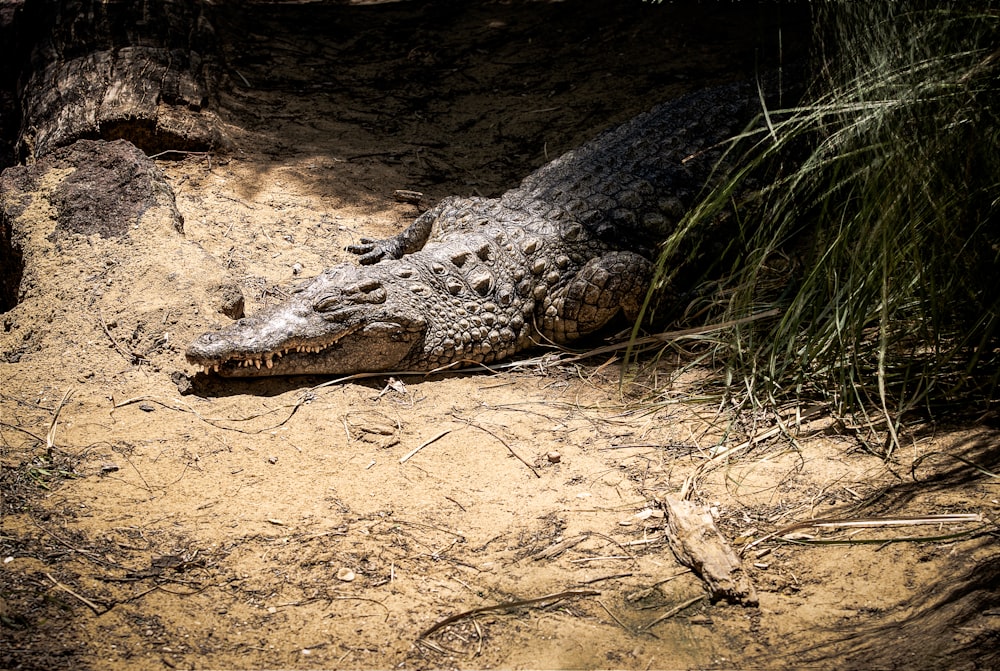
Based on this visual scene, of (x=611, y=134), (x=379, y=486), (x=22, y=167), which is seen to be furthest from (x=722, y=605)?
(x=22, y=167)

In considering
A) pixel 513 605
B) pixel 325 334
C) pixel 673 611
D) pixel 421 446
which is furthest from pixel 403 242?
pixel 673 611

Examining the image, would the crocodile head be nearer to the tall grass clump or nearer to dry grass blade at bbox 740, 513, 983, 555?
the tall grass clump

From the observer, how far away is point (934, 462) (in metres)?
2.58

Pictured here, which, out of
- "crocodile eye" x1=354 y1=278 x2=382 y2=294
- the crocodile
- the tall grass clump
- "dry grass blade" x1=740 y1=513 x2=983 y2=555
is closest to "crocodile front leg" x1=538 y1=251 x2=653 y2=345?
the crocodile

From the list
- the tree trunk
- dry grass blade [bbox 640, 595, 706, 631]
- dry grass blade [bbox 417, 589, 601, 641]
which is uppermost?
the tree trunk

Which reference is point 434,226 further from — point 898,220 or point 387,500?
point 898,220

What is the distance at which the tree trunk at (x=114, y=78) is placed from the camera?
17.6ft

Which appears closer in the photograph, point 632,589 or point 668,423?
point 632,589

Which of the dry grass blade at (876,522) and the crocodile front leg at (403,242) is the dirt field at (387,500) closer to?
the dry grass blade at (876,522)

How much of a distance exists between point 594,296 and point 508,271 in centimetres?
47

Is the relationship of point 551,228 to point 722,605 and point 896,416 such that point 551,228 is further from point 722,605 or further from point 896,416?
point 722,605

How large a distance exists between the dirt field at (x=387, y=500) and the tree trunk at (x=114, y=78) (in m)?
0.86

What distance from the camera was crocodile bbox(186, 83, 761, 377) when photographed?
3.64 metres

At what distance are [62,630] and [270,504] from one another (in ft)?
2.61
